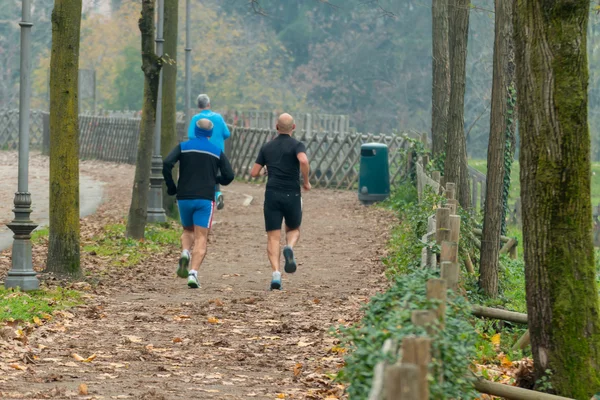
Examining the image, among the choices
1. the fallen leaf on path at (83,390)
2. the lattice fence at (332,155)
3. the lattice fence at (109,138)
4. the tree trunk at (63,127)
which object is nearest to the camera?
the fallen leaf on path at (83,390)

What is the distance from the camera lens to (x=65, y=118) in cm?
1240

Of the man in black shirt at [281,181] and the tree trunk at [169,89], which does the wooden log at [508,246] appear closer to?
the man in black shirt at [281,181]

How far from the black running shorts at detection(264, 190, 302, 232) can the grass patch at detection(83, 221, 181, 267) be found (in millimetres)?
2625

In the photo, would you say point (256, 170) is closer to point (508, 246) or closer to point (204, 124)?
point (204, 124)

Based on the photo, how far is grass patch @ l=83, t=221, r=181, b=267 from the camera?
1557 cm

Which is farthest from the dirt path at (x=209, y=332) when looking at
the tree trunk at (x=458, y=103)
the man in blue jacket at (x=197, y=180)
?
the tree trunk at (x=458, y=103)

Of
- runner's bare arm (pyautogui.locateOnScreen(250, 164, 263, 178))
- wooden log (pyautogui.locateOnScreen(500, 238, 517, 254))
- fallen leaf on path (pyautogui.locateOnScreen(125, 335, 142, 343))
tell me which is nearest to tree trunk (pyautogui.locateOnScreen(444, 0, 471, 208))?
wooden log (pyautogui.locateOnScreen(500, 238, 517, 254))

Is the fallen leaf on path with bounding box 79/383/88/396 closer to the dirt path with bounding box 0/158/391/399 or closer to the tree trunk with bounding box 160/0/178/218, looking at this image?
the dirt path with bounding box 0/158/391/399

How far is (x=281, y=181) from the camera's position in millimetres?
13047

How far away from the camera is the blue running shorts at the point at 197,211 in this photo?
515 inches

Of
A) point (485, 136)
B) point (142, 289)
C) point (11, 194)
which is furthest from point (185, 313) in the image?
point (485, 136)

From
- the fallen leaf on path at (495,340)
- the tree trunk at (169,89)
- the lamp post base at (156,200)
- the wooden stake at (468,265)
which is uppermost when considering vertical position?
the tree trunk at (169,89)

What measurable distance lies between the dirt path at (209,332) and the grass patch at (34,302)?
18 centimetres

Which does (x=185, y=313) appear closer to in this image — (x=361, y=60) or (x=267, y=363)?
(x=267, y=363)
